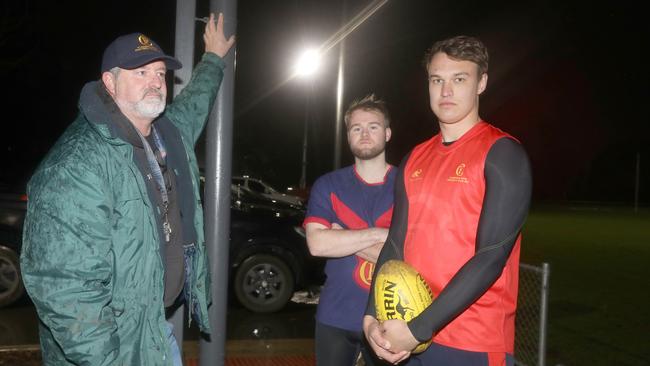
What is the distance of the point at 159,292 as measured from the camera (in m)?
2.59

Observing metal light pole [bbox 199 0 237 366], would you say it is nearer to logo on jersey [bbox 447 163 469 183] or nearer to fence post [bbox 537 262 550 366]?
logo on jersey [bbox 447 163 469 183]

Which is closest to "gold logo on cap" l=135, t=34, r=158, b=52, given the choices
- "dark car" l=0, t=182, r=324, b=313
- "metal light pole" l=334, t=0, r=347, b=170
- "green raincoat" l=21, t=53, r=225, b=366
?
"green raincoat" l=21, t=53, r=225, b=366

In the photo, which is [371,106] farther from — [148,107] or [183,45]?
[148,107]

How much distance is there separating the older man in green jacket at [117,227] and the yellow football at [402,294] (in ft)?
3.13

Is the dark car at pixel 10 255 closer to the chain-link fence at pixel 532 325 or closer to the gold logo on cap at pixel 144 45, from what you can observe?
the gold logo on cap at pixel 144 45

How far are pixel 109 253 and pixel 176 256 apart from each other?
45 cm

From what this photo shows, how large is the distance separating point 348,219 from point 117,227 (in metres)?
1.45

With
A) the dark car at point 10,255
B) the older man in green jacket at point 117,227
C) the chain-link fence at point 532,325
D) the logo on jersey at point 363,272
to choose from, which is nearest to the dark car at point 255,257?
the dark car at point 10,255

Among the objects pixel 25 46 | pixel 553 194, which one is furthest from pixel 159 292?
pixel 553 194

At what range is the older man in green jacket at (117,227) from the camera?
2.29 meters

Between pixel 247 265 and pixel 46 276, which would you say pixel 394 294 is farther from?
pixel 247 265

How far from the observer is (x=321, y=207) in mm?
3557

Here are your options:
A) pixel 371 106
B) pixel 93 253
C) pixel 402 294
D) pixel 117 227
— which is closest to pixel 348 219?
pixel 371 106

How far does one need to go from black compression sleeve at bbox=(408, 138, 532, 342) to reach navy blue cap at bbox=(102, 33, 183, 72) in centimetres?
160
